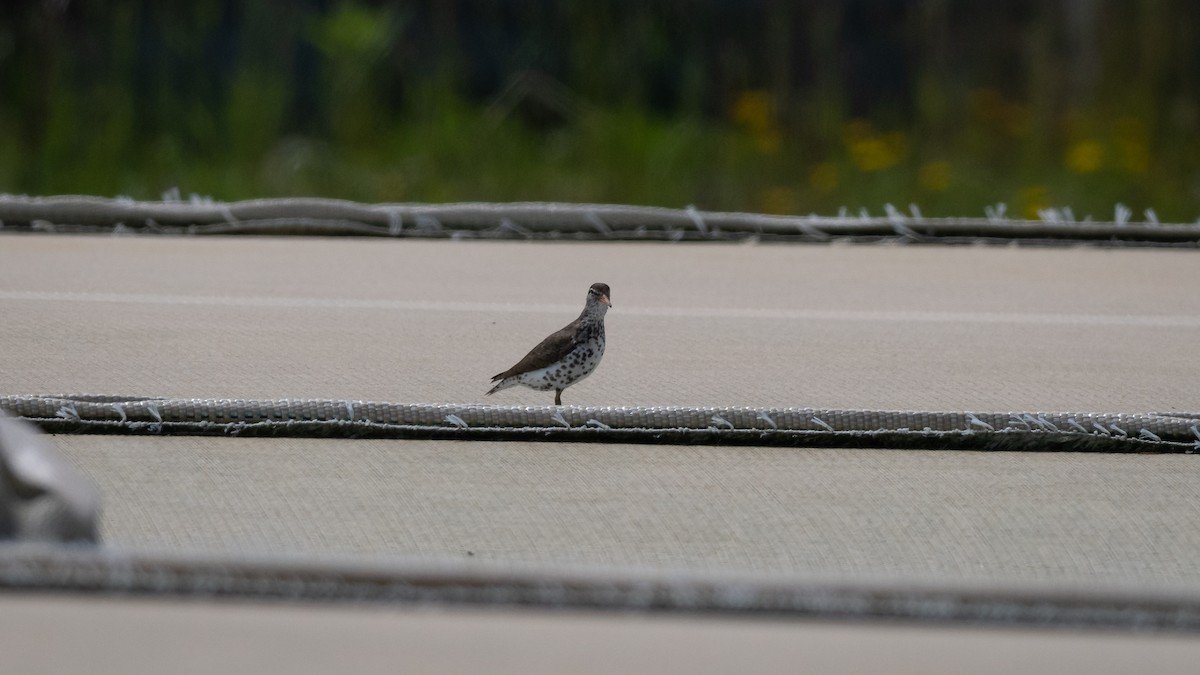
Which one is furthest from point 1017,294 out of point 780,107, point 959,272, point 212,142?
point 212,142

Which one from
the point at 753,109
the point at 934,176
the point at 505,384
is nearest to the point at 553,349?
the point at 505,384

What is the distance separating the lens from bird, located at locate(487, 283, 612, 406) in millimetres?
2152

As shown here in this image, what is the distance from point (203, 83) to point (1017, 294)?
3.02m

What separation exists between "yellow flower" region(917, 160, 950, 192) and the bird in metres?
2.87

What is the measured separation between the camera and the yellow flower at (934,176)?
192 inches

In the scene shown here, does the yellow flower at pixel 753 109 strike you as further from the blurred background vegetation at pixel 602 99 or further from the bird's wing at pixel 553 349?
the bird's wing at pixel 553 349

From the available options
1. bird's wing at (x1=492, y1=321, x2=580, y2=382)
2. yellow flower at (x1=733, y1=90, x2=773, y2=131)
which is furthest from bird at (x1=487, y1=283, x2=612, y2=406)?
yellow flower at (x1=733, y1=90, x2=773, y2=131)

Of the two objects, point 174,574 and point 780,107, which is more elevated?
point 780,107

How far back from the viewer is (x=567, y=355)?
84.7 inches

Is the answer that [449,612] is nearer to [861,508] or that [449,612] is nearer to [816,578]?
[816,578]

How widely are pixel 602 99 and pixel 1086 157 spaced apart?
150 centimetres

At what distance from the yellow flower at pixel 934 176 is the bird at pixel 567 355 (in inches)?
113

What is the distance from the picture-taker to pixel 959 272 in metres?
3.60

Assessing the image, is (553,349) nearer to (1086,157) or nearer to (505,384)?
(505,384)
